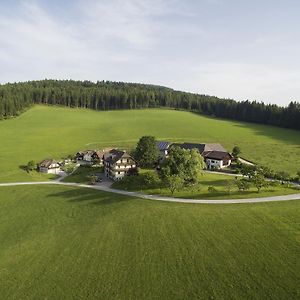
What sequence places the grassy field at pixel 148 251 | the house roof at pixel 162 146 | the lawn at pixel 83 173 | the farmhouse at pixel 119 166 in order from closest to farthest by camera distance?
the grassy field at pixel 148 251, the farmhouse at pixel 119 166, the lawn at pixel 83 173, the house roof at pixel 162 146

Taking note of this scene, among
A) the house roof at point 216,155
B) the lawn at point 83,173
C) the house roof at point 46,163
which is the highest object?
the house roof at point 216,155

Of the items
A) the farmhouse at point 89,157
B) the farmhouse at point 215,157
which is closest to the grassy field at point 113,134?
the farmhouse at point 89,157

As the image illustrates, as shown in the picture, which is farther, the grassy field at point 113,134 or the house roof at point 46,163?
the grassy field at point 113,134

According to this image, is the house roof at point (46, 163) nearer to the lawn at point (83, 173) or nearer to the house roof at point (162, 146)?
the lawn at point (83, 173)

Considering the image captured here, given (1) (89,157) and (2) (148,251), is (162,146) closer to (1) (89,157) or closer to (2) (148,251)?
(1) (89,157)

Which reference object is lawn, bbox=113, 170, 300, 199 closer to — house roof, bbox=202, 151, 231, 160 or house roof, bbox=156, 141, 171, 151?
house roof, bbox=202, 151, 231, 160

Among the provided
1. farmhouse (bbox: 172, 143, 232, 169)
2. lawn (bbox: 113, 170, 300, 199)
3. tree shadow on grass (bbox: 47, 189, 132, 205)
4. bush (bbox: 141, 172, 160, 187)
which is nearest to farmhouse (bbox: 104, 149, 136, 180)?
lawn (bbox: 113, 170, 300, 199)

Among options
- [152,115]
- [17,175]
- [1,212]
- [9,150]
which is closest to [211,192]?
[1,212]
